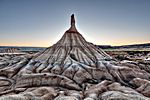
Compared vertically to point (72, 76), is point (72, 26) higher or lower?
higher

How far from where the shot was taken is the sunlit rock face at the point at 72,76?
22.0 m

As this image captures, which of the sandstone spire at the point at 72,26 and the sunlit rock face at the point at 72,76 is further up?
the sandstone spire at the point at 72,26

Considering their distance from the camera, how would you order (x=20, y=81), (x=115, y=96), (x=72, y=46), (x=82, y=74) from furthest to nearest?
(x=72, y=46)
(x=82, y=74)
(x=20, y=81)
(x=115, y=96)

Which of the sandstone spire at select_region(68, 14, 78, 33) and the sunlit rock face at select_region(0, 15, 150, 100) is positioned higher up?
the sandstone spire at select_region(68, 14, 78, 33)

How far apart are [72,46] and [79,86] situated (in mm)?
11648

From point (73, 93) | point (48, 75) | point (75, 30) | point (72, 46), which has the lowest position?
point (73, 93)

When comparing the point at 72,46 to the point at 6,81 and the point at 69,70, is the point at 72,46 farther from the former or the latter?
the point at 6,81

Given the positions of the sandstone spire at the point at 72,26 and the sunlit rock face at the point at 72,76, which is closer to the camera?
the sunlit rock face at the point at 72,76

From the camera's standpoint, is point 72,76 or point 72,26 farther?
point 72,26

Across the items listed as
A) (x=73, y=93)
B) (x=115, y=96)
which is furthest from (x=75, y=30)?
(x=115, y=96)

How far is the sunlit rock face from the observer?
72.2 feet

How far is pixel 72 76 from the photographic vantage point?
28234mm

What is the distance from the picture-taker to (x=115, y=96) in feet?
67.3

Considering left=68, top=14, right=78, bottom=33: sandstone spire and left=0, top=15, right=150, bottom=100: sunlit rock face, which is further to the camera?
left=68, top=14, right=78, bottom=33: sandstone spire
